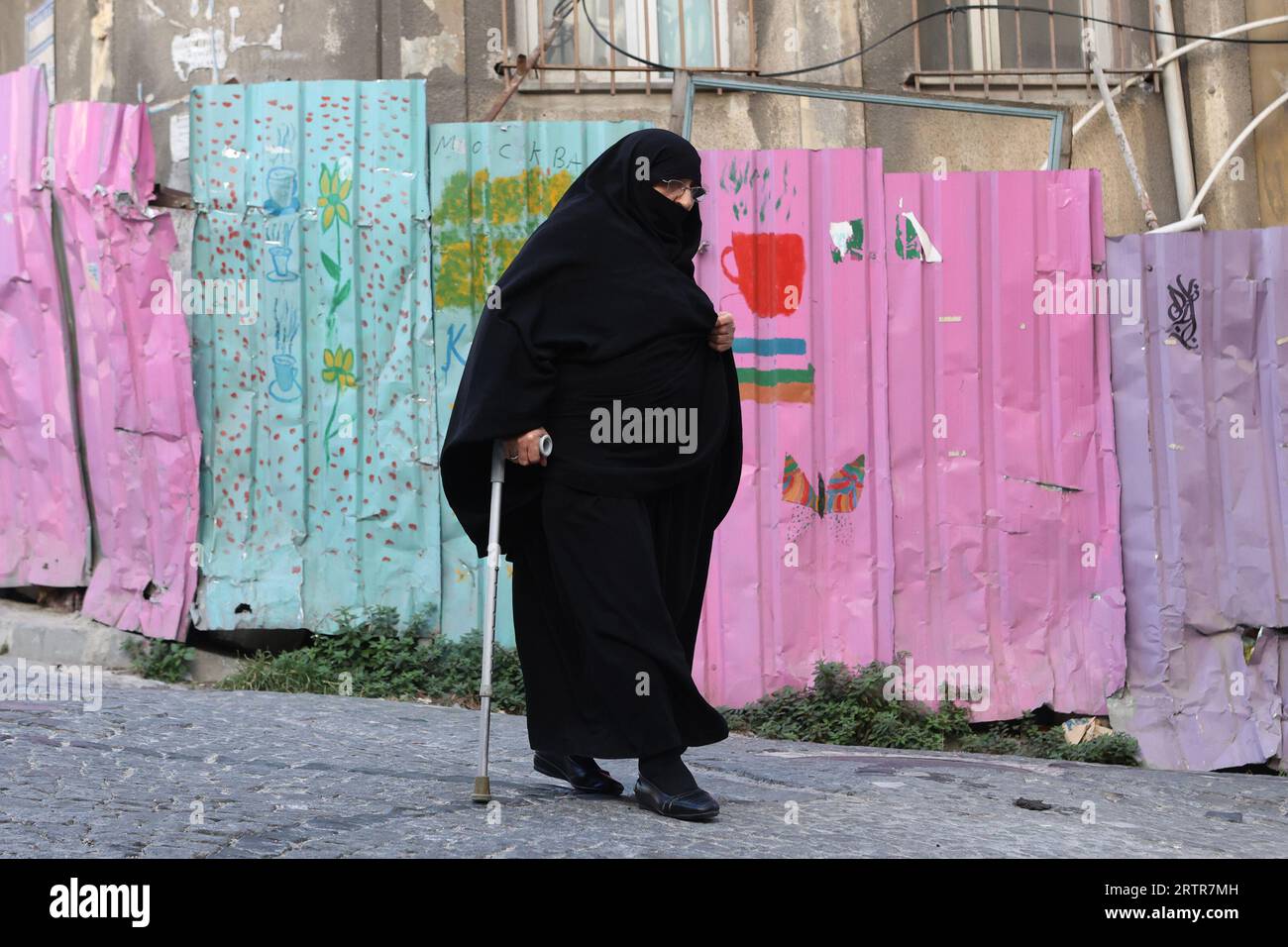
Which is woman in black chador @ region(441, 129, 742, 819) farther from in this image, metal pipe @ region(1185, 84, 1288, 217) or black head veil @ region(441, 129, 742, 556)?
metal pipe @ region(1185, 84, 1288, 217)

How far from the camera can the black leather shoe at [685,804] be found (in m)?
4.07

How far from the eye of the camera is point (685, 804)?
4.07 metres

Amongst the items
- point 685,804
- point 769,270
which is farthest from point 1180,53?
point 685,804

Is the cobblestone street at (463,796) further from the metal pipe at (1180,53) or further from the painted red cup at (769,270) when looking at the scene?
the metal pipe at (1180,53)

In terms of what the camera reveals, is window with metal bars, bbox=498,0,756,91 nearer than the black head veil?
No

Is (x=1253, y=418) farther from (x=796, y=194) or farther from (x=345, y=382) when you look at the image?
(x=345, y=382)

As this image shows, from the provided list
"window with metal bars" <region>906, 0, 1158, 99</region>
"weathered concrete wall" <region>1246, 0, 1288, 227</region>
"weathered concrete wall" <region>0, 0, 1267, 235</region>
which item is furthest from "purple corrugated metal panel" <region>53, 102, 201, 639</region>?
"weathered concrete wall" <region>1246, 0, 1288, 227</region>

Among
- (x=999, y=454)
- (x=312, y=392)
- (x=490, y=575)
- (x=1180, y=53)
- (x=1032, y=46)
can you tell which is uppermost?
(x=1032, y=46)

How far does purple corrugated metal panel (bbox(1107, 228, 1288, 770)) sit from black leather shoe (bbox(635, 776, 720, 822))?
128 inches

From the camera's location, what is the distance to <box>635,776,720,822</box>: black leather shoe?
4.07 metres

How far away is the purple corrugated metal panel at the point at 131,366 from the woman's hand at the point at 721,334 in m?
3.20

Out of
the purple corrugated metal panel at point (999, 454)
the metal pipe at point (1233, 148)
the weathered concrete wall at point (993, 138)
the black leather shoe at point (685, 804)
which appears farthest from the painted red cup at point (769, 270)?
the metal pipe at point (1233, 148)

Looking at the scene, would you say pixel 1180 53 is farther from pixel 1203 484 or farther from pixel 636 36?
pixel 1203 484

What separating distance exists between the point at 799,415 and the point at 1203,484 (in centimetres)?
184
